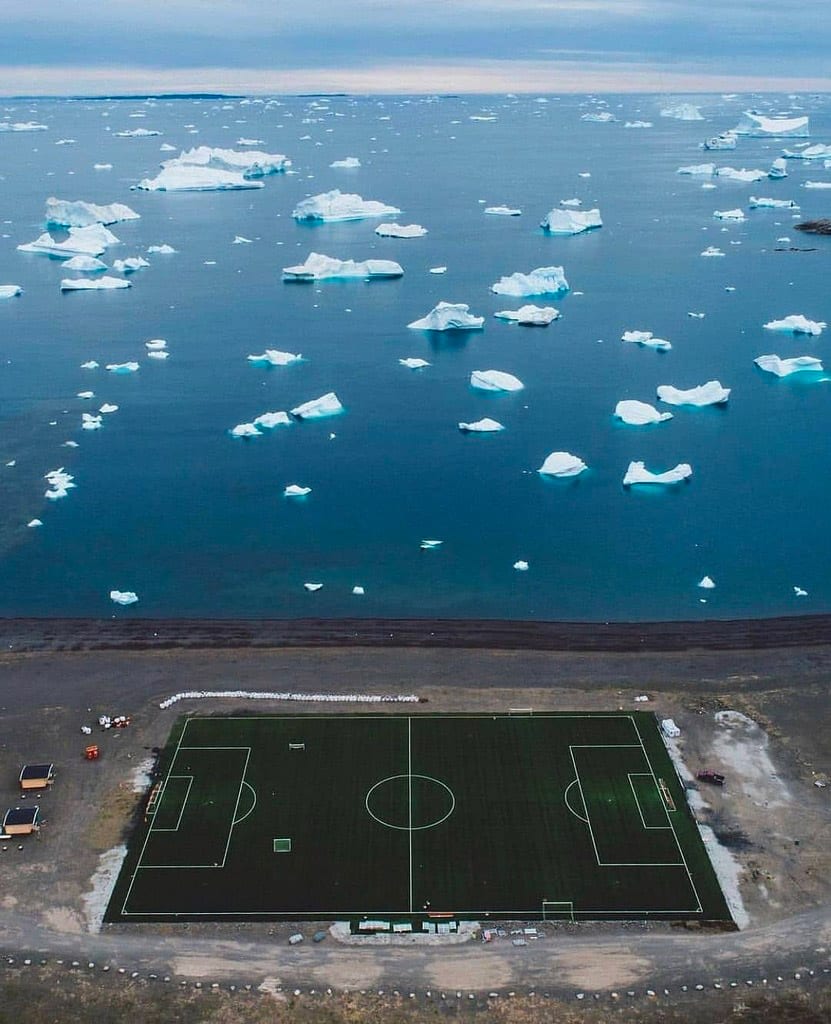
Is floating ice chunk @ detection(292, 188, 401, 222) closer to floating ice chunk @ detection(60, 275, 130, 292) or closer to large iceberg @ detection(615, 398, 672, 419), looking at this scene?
floating ice chunk @ detection(60, 275, 130, 292)

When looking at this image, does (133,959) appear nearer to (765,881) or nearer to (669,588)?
(765,881)

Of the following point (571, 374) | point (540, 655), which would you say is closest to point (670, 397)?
point (571, 374)

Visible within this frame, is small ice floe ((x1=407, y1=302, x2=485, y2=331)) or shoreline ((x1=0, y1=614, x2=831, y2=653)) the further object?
small ice floe ((x1=407, y1=302, x2=485, y2=331))

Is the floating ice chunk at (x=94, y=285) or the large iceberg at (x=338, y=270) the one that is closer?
the floating ice chunk at (x=94, y=285)

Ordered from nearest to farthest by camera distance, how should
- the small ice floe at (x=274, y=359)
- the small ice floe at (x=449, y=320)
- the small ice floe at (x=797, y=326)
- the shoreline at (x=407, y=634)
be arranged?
1. the shoreline at (x=407, y=634)
2. the small ice floe at (x=274, y=359)
3. the small ice floe at (x=797, y=326)
4. the small ice floe at (x=449, y=320)

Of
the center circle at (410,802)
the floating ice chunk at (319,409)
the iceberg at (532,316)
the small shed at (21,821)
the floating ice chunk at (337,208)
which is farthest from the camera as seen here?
the floating ice chunk at (337,208)

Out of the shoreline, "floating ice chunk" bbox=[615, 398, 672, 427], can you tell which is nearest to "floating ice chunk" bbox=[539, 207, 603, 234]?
"floating ice chunk" bbox=[615, 398, 672, 427]

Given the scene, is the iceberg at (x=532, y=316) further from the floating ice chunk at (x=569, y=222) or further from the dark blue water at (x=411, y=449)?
the floating ice chunk at (x=569, y=222)

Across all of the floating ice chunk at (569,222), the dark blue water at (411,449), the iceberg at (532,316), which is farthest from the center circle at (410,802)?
the floating ice chunk at (569,222)
